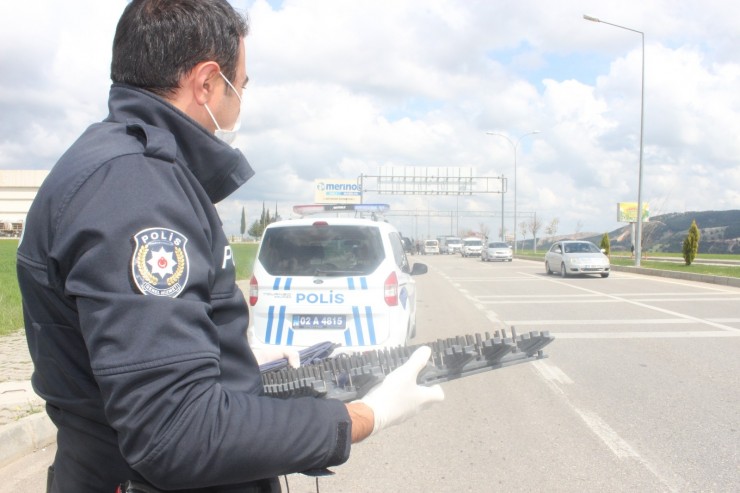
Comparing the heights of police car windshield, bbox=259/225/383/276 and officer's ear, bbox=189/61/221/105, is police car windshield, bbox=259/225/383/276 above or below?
below

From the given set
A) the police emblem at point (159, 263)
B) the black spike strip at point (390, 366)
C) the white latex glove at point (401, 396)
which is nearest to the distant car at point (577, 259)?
the black spike strip at point (390, 366)

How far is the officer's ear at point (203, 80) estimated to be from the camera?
1372 millimetres

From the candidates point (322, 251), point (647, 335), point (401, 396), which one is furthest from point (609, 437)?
point (647, 335)

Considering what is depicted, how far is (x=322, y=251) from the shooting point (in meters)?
6.94

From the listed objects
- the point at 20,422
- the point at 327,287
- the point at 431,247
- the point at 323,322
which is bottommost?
the point at 431,247

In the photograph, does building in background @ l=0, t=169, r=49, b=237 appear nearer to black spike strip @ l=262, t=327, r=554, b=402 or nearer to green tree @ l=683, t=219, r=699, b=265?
green tree @ l=683, t=219, r=699, b=265

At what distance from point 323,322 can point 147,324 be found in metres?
5.72

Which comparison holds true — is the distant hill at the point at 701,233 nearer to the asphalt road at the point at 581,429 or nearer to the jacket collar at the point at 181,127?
the asphalt road at the point at 581,429

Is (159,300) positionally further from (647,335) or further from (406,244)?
(406,244)

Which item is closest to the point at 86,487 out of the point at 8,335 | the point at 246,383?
the point at 246,383

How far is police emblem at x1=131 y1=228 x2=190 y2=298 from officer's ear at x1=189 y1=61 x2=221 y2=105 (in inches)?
15.8

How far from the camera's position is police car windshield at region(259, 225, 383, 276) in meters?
6.90

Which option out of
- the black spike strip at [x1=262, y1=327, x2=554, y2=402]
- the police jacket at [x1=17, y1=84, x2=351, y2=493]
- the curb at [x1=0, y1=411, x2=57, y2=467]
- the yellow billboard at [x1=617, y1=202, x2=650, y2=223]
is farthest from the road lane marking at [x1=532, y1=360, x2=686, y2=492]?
the yellow billboard at [x1=617, y1=202, x2=650, y2=223]

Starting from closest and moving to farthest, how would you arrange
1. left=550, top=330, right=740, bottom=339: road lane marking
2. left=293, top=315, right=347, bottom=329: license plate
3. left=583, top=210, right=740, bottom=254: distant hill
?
left=293, top=315, right=347, bottom=329: license plate → left=550, top=330, right=740, bottom=339: road lane marking → left=583, top=210, right=740, bottom=254: distant hill
